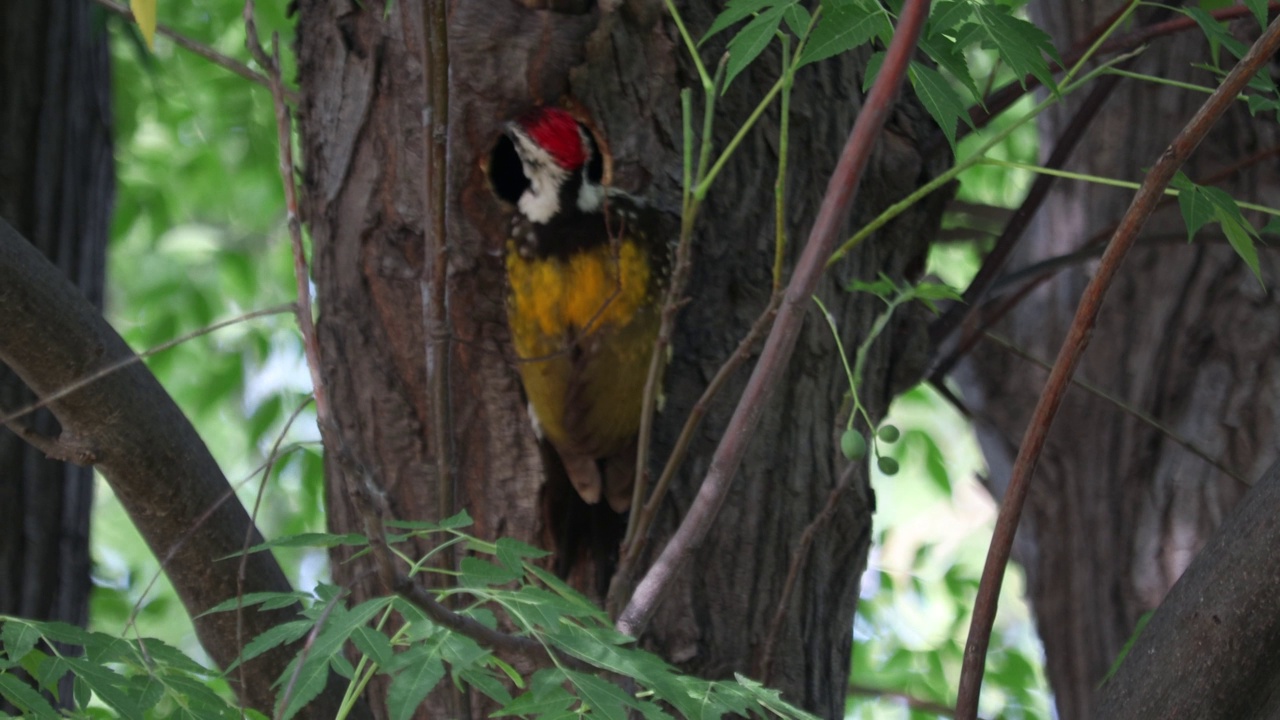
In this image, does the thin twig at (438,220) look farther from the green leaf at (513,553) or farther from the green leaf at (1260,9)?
the green leaf at (1260,9)

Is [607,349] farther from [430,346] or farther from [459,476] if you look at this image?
[430,346]

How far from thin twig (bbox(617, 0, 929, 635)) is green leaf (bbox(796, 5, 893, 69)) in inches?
7.0

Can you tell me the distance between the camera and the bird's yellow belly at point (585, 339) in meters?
1.96

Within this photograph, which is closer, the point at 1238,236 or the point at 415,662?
the point at 415,662

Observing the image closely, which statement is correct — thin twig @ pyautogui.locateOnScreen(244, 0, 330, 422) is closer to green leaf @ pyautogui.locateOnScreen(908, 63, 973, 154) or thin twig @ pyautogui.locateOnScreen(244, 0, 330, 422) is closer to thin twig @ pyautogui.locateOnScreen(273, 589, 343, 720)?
thin twig @ pyautogui.locateOnScreen(273, 589, 343, 720)

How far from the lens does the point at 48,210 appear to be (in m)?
2.64

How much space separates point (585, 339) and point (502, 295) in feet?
0.51

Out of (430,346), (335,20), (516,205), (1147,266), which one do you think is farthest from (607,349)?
(1147,266)

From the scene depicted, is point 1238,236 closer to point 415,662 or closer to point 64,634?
point 415,662

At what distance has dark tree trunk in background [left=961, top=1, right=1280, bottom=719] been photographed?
9.85ft

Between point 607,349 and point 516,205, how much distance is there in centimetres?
30

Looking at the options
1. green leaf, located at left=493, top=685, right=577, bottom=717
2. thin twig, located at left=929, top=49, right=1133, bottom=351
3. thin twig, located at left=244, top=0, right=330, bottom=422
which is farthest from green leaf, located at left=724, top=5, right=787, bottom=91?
thin twig, located at left=929, top=49, right=1133, bottom=351

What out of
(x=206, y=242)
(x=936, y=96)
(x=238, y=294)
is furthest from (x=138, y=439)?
(x=206, y=242)

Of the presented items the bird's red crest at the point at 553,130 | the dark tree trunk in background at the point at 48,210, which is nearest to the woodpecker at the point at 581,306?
the bird's red crest at the point at 553,130
